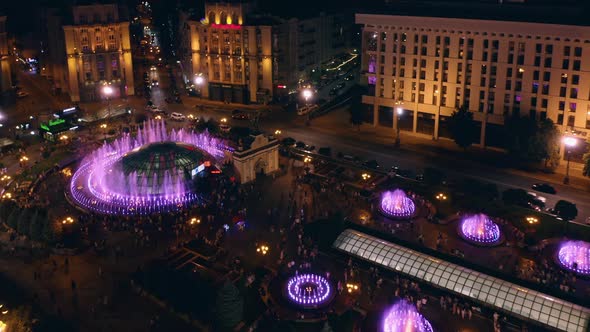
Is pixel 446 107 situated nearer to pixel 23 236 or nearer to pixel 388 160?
pixel 388 160

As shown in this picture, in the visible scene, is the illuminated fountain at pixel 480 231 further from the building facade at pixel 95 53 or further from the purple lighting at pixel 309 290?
the building facade at pixel 95 53

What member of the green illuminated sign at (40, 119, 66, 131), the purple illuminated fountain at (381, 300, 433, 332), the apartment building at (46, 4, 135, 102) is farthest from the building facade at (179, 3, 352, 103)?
the purple illuminated fountain at (381, 300, 433, 332)

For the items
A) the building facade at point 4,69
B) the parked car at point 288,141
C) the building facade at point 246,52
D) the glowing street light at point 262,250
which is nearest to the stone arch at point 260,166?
the parked car at point 288,141

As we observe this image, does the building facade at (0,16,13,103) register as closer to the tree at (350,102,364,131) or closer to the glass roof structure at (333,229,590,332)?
the tree at (350,102,364,131)

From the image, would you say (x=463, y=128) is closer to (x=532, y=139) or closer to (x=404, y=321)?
(x=532, y=139)

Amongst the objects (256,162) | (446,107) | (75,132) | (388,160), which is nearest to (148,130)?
(75,132)

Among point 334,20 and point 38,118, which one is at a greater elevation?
point 334,20
